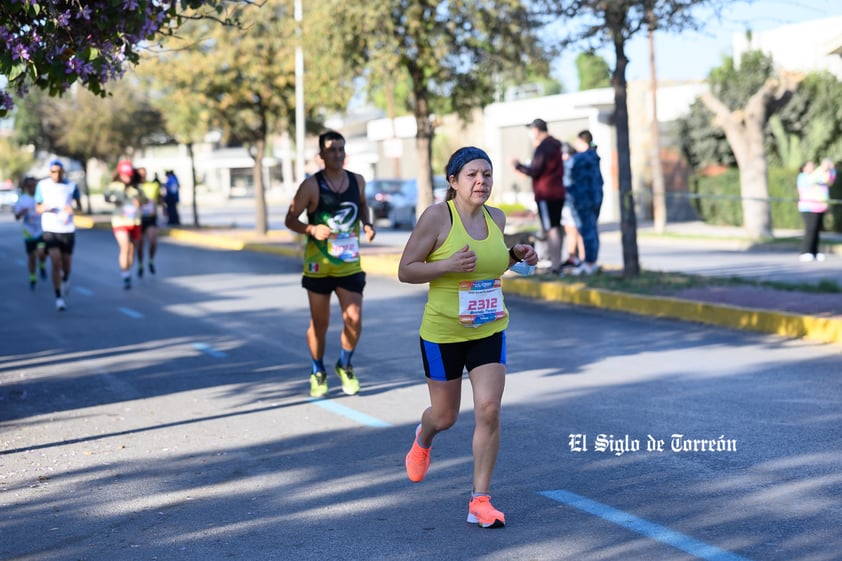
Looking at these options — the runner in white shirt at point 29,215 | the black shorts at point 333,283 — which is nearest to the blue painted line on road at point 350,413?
the black shorts at point 333,283

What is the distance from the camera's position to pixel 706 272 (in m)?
19.9

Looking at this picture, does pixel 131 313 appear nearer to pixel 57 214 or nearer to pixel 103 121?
pixel 57 214

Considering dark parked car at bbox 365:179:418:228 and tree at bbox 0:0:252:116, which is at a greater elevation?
tree at bbox 0:0:252:116

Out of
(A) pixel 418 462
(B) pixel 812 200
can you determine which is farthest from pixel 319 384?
(B) pixel 812 200

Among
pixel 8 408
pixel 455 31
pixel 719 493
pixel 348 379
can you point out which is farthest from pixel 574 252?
pixel 719 493

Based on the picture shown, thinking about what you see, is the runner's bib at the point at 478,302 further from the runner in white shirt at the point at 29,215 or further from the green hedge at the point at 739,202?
the green hedge at the point at 739,202

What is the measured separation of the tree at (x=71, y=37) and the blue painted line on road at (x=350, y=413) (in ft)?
9.47

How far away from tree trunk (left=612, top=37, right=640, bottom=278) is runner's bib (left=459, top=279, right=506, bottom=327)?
1080 centimetres

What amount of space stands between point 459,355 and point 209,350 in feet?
22.6

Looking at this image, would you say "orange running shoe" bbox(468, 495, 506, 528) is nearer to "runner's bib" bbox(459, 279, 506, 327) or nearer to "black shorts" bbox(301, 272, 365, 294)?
"runner's bib" bbox(459, 279, 506, 327)

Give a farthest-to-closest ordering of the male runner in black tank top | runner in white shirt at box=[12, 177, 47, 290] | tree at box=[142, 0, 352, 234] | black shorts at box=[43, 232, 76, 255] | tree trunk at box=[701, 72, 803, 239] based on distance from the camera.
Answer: tree at box=[142, 0, 352, 234] → tree trunk at box=[701, 72, 803, 239] → runner in white shirt at box=[12, 177, 47, 290] → black shorts at box=[43, 232, 76, 255] → the male runner in black tank top

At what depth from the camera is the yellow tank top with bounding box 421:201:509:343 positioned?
599cm

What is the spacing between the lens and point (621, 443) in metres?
7.58

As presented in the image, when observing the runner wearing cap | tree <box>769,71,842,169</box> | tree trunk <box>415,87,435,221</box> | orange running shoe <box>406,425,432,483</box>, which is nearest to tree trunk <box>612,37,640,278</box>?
the runner wearing cap
